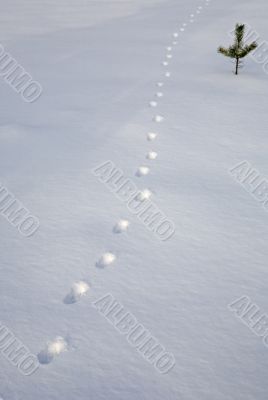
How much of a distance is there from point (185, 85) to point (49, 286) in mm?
4323

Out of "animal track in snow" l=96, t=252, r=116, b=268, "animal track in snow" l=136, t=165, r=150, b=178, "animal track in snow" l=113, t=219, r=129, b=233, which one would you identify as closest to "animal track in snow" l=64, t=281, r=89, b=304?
"animal track in snow" l=96, t=252, r=116, b=268

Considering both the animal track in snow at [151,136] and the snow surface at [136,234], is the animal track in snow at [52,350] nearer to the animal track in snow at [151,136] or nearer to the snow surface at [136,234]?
the snow surface at [136,234]

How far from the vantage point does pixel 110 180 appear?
348cm

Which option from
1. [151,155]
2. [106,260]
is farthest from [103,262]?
[151,155]

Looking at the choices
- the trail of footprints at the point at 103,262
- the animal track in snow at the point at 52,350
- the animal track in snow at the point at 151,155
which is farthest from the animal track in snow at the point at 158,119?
the animal track in snow at the point at 52,350

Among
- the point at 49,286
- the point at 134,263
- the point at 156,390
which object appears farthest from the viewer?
the point at 134,263

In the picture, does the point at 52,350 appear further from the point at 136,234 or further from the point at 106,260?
the point at 136,234

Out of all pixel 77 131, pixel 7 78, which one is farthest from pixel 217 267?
pixel 7 78

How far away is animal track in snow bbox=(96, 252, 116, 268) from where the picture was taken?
2598 mm

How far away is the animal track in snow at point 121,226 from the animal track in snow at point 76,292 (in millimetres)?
568

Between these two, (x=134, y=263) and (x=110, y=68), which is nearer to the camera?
(x=134, y=263)

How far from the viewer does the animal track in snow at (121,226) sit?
2.91 m

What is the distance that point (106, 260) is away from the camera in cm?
262

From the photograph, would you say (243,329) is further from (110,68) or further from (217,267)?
(110,68)
